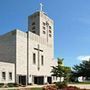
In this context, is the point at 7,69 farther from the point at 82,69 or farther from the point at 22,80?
the point at 82,69

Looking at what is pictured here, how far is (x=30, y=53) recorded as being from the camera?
6769 centimetres

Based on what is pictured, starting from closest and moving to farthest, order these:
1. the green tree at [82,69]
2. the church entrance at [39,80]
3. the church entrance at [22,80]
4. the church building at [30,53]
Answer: the church building at [30,53] < the church entrance at [22,80] < the church entrance at [39,80] < the green tree at [82,69]

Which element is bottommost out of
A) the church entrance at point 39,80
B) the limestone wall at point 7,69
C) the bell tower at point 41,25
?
the church entrance at point 39,80

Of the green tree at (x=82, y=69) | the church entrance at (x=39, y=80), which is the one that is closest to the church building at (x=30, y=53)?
the church entrance at (x=39, y=80)

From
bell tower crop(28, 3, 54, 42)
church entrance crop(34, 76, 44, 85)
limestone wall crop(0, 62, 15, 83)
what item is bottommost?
church entrance crop(34, 76, 44, 85)

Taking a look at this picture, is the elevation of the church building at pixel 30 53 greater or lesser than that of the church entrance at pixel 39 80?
greater

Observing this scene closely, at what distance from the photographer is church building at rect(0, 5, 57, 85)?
202 feet

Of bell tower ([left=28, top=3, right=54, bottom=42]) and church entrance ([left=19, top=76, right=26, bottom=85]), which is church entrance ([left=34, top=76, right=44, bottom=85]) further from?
bell tower ([left=28, top=3, right=54, bottom=42])

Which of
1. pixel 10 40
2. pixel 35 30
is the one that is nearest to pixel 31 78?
pixel 10 40

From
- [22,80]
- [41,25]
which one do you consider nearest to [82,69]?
[41,25]

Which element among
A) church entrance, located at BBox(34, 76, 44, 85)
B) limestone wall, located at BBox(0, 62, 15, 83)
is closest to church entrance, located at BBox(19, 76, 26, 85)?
limestone wall, located at BBox(0, 62, 15, 83)

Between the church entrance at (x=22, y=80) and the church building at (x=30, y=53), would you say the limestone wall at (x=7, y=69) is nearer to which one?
the church building at (x=30, y=53)

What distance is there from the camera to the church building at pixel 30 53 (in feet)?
202

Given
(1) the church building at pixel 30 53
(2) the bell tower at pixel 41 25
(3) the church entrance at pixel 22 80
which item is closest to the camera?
(1) the church building at pixel 30 53
